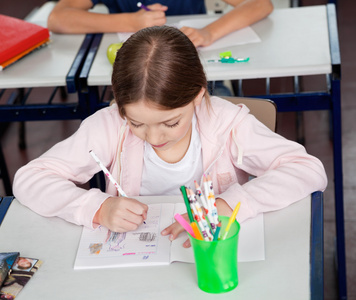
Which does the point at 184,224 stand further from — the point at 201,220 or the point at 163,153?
the point at 163,153

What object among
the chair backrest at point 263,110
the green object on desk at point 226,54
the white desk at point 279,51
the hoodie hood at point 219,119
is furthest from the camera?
the green object on desk at point 226,54

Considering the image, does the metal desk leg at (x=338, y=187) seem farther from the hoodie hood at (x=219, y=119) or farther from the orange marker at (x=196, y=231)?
the orange marker at (x=196, y=231)

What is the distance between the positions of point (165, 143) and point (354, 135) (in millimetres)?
2039

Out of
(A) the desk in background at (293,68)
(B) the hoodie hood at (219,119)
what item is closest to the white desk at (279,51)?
(A) the desk in background at (293,68)

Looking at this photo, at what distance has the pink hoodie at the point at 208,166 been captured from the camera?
1.45m

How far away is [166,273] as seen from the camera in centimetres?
125

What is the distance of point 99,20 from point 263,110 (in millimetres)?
1020

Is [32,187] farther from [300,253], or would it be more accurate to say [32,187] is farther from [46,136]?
[46,136]

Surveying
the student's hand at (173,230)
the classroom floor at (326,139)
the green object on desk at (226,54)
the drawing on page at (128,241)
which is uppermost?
the student's hand at (173,230)

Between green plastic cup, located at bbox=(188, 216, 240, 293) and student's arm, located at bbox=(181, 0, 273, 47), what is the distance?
4.07ft

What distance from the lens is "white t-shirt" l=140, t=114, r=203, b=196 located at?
5.57 ft

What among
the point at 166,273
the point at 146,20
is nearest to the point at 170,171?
the point at 166,273

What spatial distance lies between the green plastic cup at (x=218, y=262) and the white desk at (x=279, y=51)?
3.29 feet

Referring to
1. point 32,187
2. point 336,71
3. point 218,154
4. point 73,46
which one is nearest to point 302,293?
point 218,154
